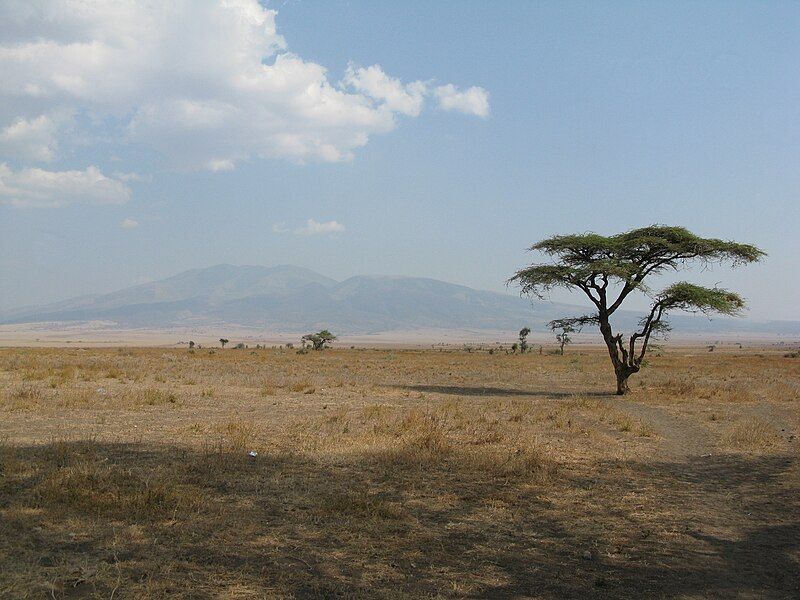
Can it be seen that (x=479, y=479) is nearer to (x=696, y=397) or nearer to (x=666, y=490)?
(x=666, y=490)

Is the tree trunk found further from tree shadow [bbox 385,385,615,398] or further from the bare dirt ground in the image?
the bare dirt ground

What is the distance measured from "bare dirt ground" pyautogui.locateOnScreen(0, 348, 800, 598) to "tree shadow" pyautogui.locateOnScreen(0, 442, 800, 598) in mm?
31

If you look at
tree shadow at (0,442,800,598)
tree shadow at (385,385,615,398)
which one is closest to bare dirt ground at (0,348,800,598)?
tree shadow at (0,442,800,598)

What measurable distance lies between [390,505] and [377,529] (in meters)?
0.76

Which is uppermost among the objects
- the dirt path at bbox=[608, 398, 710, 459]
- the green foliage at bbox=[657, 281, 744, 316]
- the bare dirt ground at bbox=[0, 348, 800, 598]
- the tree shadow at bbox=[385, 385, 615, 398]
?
the green foliage at bbox=[657, 281, 744, 316]

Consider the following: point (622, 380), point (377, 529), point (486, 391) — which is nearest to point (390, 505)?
point (377, 529)

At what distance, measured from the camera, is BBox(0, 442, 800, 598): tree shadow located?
588cm

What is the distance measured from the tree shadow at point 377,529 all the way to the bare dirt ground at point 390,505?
3cm

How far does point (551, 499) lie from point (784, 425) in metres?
12.0

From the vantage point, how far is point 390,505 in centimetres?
818

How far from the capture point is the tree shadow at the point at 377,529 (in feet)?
19.3

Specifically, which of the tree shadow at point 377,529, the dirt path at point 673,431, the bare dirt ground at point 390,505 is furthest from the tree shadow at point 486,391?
the tree shadow at point 377,529

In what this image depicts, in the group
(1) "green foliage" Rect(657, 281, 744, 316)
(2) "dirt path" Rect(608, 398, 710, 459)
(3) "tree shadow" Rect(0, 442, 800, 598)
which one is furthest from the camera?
(1) "green foliage" Rect(657, 281, 744, 316)

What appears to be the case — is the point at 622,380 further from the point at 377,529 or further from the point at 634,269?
the point at 377,529
